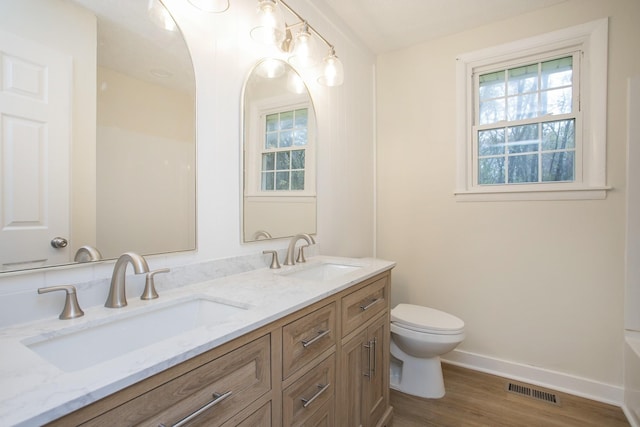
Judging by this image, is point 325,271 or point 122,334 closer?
point 122,334

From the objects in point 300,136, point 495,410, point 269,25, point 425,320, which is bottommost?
point 495,410

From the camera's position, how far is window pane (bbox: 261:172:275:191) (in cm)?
164

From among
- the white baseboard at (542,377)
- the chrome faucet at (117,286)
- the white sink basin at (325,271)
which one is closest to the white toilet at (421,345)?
the white baseboard at (542,377)

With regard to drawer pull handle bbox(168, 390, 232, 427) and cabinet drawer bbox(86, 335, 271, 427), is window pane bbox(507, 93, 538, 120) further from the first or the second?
drawer pull handle bbox(168, 390, 232, 427)

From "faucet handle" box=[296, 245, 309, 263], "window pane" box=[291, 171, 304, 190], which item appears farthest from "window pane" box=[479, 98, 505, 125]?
"faucet handle" box=[296, 245, 309, 263]

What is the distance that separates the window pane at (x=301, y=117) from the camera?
1.88 m

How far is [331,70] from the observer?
178 centimetres

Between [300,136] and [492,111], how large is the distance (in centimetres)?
152

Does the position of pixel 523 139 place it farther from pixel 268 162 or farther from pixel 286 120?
pixel 268 162

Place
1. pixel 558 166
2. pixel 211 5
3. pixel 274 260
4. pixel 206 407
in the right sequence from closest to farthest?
pixel 206 407, pixel 211 5, pixel 274 260, pixel 558 166

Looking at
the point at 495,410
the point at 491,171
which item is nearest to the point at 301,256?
the point at 495,410

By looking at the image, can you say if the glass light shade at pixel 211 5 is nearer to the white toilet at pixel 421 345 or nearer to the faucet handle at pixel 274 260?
the faucet handle at pixel 274 260

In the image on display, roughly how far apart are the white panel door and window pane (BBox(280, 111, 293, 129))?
1018 millimetres

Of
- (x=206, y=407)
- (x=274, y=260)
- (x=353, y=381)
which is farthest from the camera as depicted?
(x=274, y=260)
